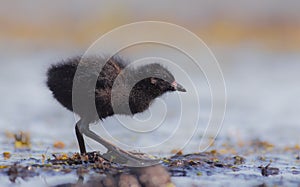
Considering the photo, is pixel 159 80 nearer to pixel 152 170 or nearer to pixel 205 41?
pixel 152 170

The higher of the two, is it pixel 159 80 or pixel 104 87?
pixel 159 80

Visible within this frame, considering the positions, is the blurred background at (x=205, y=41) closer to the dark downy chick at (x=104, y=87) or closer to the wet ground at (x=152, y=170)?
the wet ground at (x=152, y=170)

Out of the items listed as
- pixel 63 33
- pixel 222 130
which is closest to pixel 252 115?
pixel 222 130

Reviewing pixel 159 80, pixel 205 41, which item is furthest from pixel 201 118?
pixel 205 41

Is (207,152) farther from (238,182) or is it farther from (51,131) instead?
(51,131)

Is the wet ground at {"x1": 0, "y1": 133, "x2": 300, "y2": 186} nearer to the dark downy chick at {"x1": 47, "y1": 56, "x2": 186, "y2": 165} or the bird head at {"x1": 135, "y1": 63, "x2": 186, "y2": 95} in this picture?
the dark downy chick at {"x1": 47, "y1": 56, "x2": 186, "y2": 165}

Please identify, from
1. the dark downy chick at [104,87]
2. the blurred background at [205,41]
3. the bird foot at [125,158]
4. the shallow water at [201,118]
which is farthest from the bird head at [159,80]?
the blurred background at [205,41]
